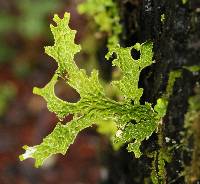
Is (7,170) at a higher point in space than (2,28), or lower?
lower

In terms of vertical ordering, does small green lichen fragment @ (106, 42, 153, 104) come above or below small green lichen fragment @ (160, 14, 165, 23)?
below

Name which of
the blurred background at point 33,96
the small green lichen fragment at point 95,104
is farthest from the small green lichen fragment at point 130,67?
the blurred background at point 33,96

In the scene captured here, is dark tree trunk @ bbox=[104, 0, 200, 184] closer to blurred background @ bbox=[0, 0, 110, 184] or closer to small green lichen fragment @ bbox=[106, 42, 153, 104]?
small green lichen fragment @ bbox=[106, 42, 153, 104]

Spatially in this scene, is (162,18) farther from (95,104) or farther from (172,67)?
(95,104)

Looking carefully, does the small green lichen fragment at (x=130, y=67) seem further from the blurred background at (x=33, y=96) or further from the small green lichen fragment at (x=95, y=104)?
the blurred background at (x=33, y=96)

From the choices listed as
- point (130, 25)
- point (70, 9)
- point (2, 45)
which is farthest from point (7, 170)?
point (130, 25)

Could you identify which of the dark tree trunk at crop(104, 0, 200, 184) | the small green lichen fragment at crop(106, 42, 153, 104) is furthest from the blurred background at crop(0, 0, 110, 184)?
the small green lichen fragment at crop(106, 42, 153, 104)

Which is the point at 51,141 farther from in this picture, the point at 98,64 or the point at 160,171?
the point at 98,64
